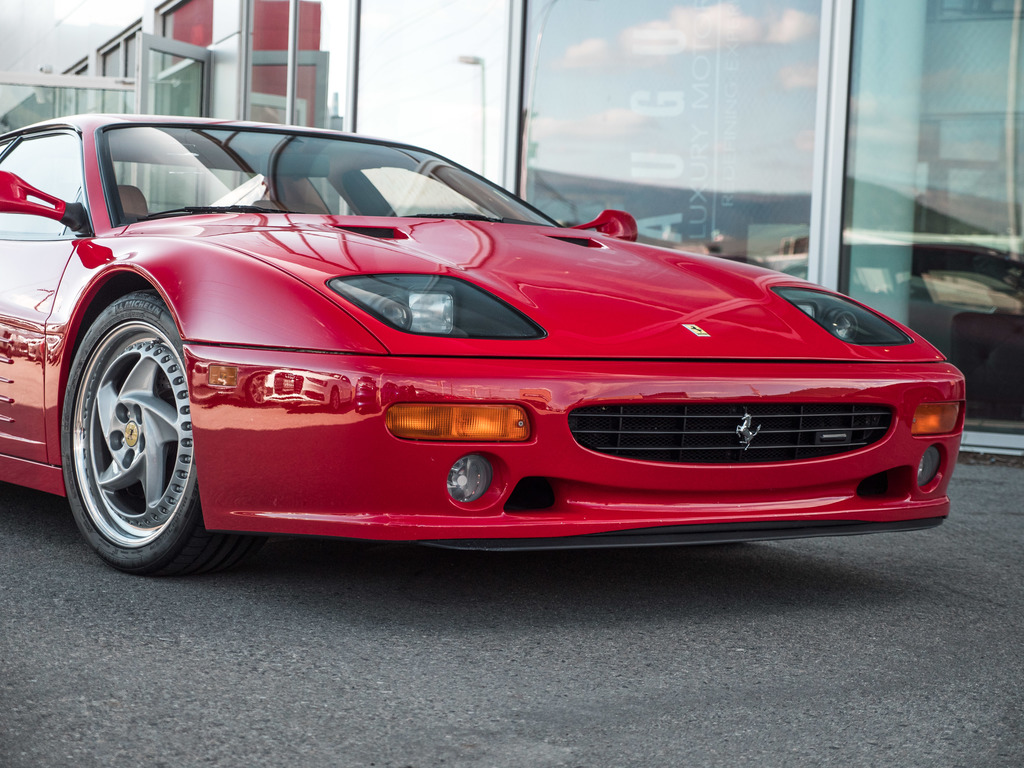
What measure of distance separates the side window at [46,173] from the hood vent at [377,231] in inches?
31.9

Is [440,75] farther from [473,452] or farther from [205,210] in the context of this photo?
[473,452]

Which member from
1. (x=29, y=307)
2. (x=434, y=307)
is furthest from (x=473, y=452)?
(x=29, y=307)

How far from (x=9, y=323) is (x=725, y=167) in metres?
4.62

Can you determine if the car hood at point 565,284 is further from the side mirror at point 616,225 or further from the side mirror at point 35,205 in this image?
the side mirror at point 616,225

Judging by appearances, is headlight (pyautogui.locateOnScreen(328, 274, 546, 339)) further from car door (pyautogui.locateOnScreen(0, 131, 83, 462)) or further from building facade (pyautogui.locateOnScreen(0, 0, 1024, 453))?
building facade (pyautogui.locateOnScreen(0, 0, 1024, 453))

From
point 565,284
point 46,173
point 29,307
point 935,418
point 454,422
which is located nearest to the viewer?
point 454,422

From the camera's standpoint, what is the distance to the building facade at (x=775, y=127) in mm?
6184

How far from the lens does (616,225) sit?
12.8ft

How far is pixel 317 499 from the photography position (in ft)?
Result: 7.68

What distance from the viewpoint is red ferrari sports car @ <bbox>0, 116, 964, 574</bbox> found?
2.30 metres

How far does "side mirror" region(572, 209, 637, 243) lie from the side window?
1519 millimetres

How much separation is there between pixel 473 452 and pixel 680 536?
1.57 feet

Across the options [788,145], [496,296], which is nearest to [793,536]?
[496,296]

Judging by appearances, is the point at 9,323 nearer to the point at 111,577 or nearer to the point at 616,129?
the point at 111,577
